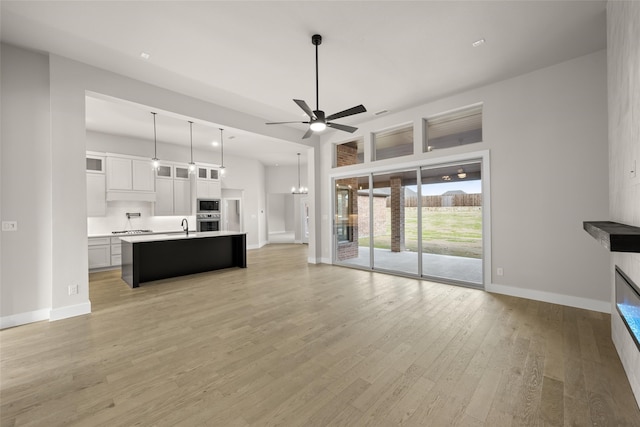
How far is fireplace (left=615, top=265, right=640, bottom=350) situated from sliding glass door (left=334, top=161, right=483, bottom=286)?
7.79ft

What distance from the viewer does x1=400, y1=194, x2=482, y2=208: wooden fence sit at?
188 inches

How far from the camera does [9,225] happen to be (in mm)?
3371

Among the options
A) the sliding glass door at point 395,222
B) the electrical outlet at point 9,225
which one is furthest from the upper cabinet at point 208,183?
the sliding glass door at point 395,222

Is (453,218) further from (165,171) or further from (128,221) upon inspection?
(128,221)

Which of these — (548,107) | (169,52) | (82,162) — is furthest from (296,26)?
(548,107)

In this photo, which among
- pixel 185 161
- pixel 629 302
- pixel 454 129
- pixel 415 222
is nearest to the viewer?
pixel 629 302

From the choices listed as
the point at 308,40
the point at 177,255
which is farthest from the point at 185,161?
the point at 308,40

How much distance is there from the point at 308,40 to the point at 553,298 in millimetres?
4922

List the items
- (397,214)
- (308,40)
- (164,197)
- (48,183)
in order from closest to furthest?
(308,40), (48,183), (397,214), (164,197)

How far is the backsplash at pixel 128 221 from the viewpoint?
6.85 metres

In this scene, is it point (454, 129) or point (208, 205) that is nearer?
point (454, 129)

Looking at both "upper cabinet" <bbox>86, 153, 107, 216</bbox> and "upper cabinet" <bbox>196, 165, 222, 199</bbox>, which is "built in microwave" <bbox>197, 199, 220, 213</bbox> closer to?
"upper cabinet" <bbox>196, 165, 222, 199</bbox>

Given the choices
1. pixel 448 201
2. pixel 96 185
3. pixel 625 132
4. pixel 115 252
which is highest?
pixel 96 185

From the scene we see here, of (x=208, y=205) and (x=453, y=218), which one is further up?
(x=208, y=205)
